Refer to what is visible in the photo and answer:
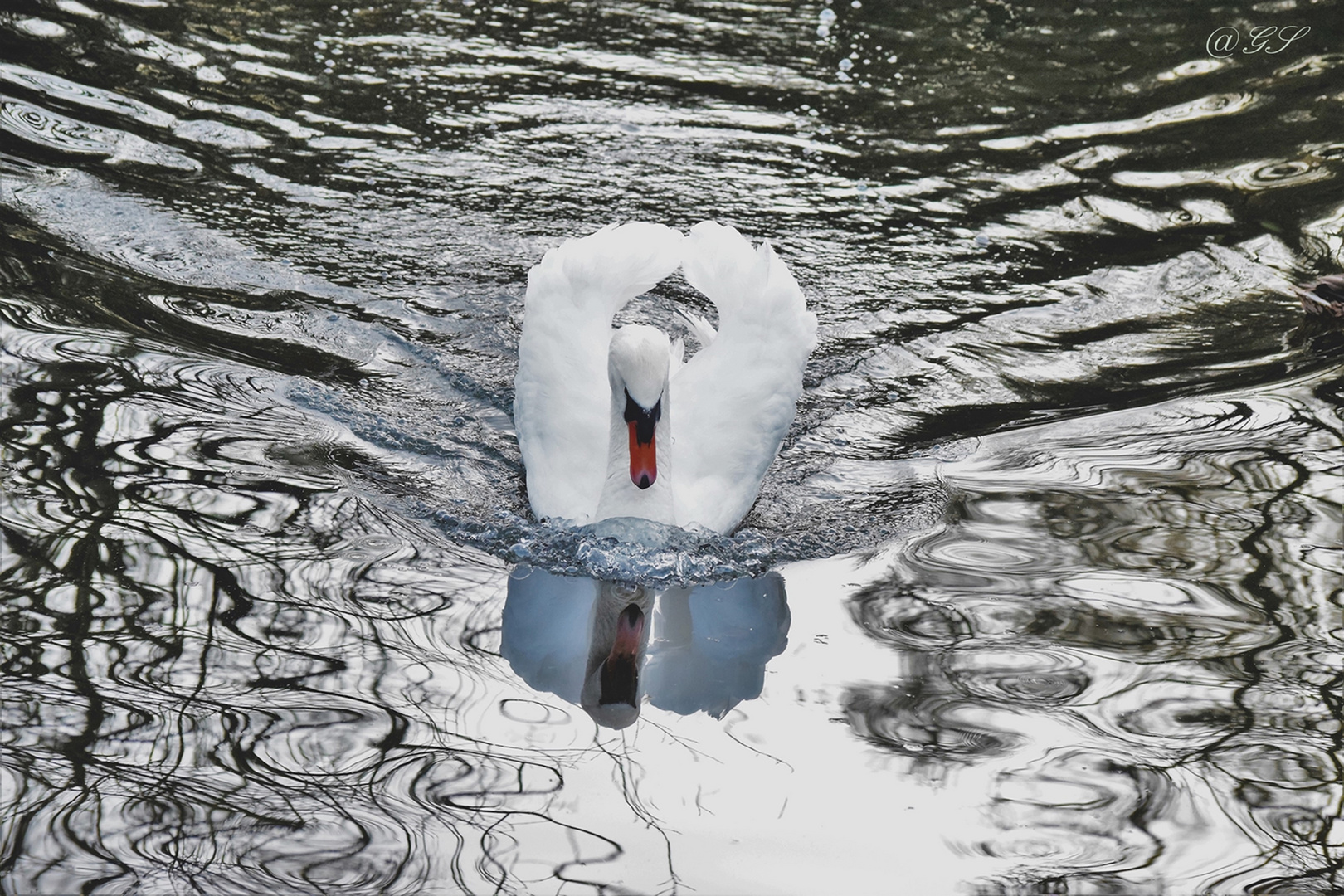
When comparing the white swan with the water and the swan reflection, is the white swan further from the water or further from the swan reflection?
the swan reflection

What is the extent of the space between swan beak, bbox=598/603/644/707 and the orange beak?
0.44 metres

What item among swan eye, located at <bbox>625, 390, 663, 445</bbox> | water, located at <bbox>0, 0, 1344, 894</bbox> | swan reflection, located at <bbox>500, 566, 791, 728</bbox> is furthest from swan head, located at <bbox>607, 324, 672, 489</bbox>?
swan reflection, located at <bbox>500, 566, 791, 728</bbox>

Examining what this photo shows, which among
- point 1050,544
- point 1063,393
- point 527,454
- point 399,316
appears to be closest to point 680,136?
point 399,316

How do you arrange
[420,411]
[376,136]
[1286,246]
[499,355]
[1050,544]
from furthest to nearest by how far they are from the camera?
[376,136]
[1286,246]
[499,355]
[420,411]
[1050,544]

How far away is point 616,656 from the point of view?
4.60 metres

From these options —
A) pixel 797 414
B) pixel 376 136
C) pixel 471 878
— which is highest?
pixel 376 136

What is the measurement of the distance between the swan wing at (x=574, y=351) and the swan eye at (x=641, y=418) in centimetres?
43

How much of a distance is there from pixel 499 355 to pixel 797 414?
148cm

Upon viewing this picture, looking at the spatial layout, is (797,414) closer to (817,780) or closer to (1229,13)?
(817,780)

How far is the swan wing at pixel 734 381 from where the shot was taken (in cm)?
544

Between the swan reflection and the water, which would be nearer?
the water

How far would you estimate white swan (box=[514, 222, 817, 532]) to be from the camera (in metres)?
5.18

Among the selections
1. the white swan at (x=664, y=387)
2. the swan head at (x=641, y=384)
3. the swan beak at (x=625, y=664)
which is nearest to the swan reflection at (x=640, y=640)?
the swan beak at (x=625, y=664)

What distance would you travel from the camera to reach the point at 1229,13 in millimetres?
10984
